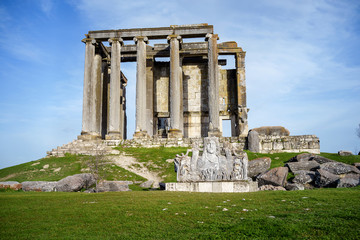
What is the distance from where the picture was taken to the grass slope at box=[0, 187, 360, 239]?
7000 mm

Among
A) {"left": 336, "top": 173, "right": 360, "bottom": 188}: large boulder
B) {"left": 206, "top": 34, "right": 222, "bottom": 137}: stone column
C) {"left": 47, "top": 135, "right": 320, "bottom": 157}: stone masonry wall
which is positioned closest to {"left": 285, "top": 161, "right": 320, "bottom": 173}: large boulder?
{"left": 336, "top": 173, "right": 360, "bottom": 188}: large boulder

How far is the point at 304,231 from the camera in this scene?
6922 mm

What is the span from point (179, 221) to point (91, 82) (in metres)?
30.5

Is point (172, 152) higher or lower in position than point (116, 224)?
higher

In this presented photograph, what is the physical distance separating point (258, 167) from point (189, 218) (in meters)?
13.4

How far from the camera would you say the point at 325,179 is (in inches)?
667

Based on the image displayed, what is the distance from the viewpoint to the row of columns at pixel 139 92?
111 ft

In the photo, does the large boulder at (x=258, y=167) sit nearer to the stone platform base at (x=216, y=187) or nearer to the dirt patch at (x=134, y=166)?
the stone platform base at (x=216, y=187)

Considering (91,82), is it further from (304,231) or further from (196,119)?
(304,231)

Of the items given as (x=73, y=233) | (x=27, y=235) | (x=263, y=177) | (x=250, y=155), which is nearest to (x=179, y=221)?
(x=73, y=233)

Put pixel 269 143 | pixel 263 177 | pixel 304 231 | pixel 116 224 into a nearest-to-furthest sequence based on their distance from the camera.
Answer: pixel 304 231, pixel 116 224, pixel 263 177, pixel 269 143

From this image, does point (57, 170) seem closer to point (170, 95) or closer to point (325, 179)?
point (170, 95)

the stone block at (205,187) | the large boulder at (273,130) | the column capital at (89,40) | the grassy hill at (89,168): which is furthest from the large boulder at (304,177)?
the column capital at (89,40)

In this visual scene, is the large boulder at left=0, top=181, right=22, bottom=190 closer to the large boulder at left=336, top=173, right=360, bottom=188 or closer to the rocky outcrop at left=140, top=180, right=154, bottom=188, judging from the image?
the rocky outcrop at left=140, top=180, right=154, bottom=188
